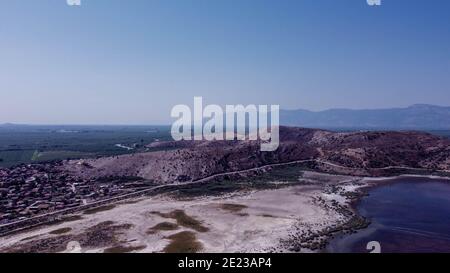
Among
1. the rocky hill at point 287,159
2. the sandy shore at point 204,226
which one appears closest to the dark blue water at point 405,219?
the sandy shore at point 204,226

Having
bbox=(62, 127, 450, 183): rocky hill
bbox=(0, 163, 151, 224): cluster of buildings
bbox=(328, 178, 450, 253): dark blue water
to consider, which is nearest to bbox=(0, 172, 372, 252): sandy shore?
bbox=(328, 178, 450, 253): dark blue water

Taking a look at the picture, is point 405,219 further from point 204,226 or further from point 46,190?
point 46,190

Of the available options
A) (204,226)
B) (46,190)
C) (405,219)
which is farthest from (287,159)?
(46,190)

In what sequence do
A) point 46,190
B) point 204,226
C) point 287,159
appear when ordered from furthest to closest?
point 287,159
point 46,190
point 204,226

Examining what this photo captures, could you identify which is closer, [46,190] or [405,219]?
[405,219]

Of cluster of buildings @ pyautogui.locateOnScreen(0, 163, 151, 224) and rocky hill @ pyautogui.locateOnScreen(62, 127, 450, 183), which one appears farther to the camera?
rocky hill @ pyautogui.locateOnScreen(62, 127, 450, 183)

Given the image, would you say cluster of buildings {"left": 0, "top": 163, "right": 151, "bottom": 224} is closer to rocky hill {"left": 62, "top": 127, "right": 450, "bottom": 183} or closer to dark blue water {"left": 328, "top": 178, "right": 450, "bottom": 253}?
rocky hill {"left": 62, "top": 127, "right": 450, "bottom": 183}
